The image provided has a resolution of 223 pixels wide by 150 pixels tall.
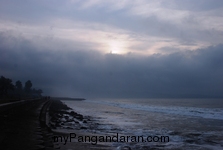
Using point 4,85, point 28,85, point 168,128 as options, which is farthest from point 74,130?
point 28,85

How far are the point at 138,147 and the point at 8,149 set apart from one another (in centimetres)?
594

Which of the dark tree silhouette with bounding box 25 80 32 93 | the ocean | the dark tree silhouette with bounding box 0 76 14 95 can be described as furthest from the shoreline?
the dark tree silhouette with bounding box 25 80 32 93

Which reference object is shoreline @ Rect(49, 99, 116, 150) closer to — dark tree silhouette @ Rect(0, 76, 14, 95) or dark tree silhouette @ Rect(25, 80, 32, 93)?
dark tree silhouette @ Rect(0, 76, 14, 95)

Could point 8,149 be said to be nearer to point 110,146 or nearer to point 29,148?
point 29,148

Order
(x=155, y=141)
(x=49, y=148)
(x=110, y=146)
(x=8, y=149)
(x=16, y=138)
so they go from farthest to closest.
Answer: (x=155, y=141)
(x=110, y=146)
(x=16, y=138)
(x=49, y=148)
(x=8, y=149)

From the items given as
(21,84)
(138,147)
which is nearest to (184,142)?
(138,147)

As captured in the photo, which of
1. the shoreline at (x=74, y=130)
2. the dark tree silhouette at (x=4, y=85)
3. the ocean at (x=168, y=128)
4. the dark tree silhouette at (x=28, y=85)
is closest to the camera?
the shoreline at (x=74, y=130)

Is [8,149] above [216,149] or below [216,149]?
above

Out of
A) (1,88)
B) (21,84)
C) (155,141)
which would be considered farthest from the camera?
(21,84)

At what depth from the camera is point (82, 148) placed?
10805 millimetres

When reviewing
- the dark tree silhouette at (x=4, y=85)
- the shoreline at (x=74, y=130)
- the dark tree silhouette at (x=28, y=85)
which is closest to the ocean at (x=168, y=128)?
the shoreline at (x=74, y=130)

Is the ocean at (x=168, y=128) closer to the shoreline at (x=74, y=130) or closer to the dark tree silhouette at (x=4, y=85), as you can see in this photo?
the shoreline at (x=74, y=130)

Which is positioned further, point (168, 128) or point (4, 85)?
point (4, 85)

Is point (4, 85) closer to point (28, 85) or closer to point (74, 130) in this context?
point (28, 85)
